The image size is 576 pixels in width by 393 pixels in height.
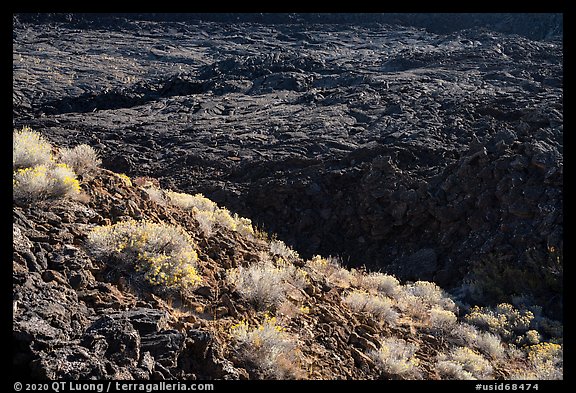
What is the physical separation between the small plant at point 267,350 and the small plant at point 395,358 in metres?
1.03

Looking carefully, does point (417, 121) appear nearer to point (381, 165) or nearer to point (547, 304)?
point (381, 165)

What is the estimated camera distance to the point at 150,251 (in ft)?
17.0

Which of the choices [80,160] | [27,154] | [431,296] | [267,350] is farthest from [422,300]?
[27,154]

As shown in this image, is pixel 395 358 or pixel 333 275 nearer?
pixel 395 358

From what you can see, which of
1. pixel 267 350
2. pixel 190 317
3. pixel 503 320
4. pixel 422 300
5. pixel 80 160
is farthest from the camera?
pixel 422 300

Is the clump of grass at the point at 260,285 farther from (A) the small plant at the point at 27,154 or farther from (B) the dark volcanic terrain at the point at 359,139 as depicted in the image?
(B) the dark volcanic terrain at the point at 359,139

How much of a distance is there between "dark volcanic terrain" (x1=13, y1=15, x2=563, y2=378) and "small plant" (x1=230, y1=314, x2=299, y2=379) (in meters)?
6.04

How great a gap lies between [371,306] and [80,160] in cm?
407

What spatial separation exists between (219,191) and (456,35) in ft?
88.7

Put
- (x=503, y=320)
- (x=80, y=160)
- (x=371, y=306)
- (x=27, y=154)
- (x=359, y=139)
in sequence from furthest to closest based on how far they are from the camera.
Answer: (x=359, y=139) → (x=503, y=320) → (x=371, y=306) → (x=80, y=160) → (x=27, y=154)

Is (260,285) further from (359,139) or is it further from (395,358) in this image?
(359,139)

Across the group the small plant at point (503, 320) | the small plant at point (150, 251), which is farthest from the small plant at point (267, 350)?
the small plant at point (503, 320)

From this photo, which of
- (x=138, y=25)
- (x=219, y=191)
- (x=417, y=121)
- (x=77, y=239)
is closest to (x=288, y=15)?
(x=138, y=25)

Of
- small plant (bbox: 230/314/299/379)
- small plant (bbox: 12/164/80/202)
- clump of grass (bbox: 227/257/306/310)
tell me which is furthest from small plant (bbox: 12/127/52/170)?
small plant (bbox: 230/314/299/379)
